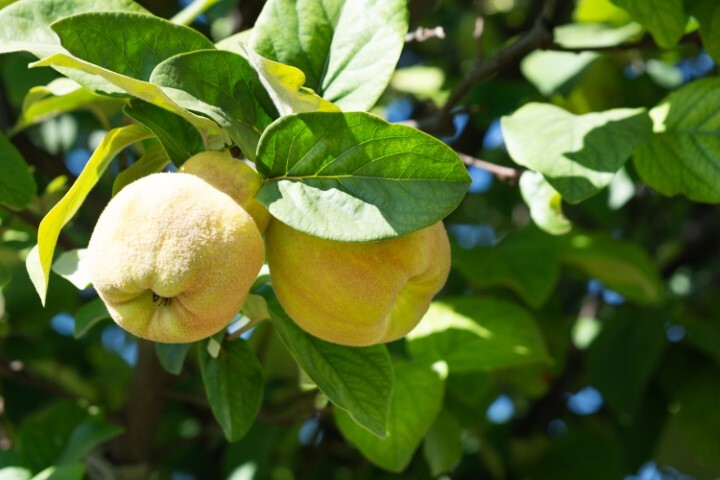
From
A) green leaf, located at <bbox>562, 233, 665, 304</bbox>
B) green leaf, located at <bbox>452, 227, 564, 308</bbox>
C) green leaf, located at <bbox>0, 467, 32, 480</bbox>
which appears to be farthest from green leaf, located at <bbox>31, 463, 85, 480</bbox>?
green leaf, located at <bbox>562, 233, 665, 304</bbox>

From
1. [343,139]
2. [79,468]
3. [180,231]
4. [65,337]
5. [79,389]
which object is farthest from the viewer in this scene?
[65,337]

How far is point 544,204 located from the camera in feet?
3.83

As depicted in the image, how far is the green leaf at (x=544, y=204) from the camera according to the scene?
114cm

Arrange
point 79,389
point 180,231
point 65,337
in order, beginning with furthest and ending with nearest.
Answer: point 65,337 → point 79,389 → point 180,231

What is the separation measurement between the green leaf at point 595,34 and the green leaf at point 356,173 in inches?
36.2

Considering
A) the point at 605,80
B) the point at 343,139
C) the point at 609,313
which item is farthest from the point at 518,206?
the point at 343,139

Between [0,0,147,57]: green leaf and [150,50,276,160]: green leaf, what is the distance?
0.16 meters

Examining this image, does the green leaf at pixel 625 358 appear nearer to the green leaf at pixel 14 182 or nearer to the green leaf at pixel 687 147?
the green leaf at pixel 687 147

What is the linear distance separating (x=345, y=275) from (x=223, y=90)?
0.24m

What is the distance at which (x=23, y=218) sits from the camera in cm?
134

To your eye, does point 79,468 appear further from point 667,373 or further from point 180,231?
point 667,373

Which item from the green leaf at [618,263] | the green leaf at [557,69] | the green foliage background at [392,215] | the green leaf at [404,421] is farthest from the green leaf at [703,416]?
the green leaf at [404,421]

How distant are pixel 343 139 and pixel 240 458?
3.77 ft

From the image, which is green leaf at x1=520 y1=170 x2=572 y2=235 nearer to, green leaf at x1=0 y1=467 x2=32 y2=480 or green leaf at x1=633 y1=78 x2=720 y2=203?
green leaf at x1=633 y1=78 x2=720 y2=203
